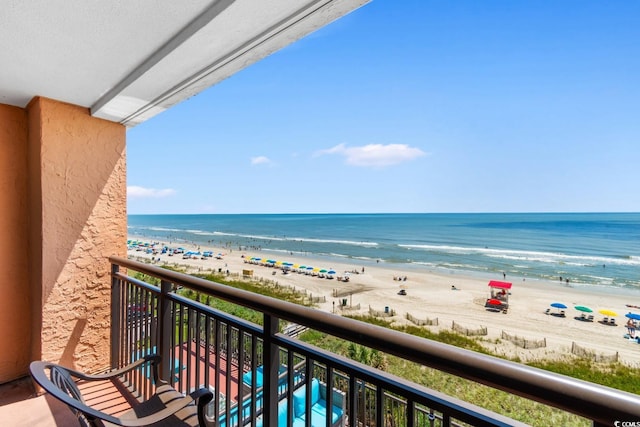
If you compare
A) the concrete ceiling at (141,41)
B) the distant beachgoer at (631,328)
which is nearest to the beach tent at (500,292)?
the distant beachgoer at (631,328)

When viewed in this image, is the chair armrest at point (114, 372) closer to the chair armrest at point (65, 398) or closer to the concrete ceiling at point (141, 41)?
the chair armrest at point (65, 398)

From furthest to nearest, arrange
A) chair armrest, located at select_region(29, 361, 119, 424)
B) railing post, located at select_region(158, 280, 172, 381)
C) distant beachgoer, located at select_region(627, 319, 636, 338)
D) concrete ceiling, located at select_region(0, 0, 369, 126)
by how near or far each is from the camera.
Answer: distant beachgoer, located at select_region(627, 319, 636, 338), railing post, located at select_region(158, 280, 172, 381), concrete ceiling, located at select_region(0, 0, 369, 126), chair armrest, located at select_region(29, 361, 119, 424)

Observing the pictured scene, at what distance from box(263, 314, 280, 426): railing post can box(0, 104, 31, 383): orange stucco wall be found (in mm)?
2453

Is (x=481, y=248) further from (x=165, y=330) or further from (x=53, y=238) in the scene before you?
(x=53, y=238)

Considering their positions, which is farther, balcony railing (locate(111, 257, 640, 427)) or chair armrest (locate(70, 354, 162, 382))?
chair armrest (locate(70, 354, 162, 382))

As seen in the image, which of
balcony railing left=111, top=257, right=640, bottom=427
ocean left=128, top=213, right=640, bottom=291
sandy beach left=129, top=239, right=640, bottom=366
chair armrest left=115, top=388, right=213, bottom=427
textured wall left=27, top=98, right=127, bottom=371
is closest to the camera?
balcony railing left=111, top=257, right=640, bottom=427

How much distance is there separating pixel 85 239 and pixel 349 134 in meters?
39.5

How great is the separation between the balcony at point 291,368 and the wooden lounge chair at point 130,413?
157 millimetres

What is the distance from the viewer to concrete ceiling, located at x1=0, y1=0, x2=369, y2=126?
129 centimetres

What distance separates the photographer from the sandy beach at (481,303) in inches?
433

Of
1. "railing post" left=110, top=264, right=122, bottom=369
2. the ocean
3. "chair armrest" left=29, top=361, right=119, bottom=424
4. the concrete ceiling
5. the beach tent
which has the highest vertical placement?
the concrete ceiling

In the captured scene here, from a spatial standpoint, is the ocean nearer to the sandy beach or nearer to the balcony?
the sandy beach

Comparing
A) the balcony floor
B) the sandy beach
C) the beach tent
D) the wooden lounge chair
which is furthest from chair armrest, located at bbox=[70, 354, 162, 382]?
the beach tent

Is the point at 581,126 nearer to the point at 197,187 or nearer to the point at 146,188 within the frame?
the point at 197,187
